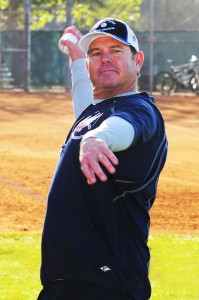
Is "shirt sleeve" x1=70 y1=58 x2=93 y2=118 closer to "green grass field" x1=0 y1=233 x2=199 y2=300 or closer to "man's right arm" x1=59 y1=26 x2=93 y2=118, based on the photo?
"man's right arm" x1=59 y1=26 x2=93 y2=118

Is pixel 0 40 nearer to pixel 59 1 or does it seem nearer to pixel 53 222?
pixel 59 1

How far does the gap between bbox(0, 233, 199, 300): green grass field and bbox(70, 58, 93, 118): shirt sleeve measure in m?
2.71

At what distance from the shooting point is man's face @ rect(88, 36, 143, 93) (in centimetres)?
411

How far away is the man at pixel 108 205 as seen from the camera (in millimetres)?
3938

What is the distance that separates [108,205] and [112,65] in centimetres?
64

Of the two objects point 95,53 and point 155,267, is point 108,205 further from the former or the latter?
point 155,267

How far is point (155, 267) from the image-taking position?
8.59m

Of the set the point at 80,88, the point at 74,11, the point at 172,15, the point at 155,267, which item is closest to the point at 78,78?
the point at 80,88

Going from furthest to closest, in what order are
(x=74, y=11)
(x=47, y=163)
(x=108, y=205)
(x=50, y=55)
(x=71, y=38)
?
1. (x=74, y=11)
2. (x=50, y=55)
3. (x=47, y=163)
4. (x=71, y=38)
5. (x=108, y=205)

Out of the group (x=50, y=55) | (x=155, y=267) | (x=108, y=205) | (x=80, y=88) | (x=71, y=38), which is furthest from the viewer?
(x=50, y=55)

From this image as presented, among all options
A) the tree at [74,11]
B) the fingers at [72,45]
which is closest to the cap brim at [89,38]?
the fingers at [72,45]

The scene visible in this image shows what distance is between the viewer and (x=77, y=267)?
158 inches

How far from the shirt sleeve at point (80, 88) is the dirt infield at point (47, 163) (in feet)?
18.7

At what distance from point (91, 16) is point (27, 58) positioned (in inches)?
1046
